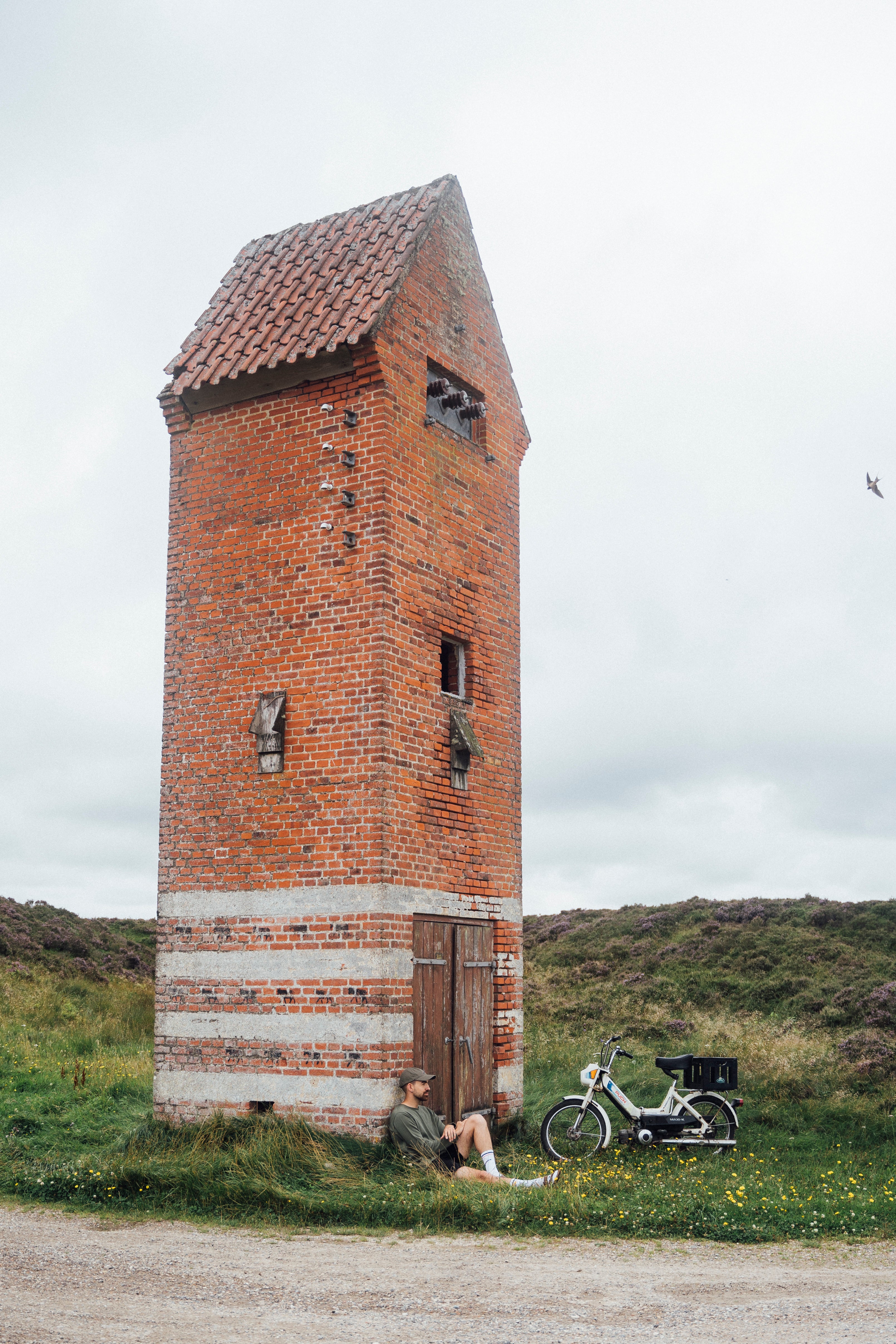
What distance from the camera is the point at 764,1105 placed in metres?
14.6

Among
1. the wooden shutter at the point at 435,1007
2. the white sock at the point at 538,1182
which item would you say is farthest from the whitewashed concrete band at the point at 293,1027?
the white sock at the point at 538,1182

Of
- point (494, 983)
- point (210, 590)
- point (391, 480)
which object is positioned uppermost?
point (391, 480)

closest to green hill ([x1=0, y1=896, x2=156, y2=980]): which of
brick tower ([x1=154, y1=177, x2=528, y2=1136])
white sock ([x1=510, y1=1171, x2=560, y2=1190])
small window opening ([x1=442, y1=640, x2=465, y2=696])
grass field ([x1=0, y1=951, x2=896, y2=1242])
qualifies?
grass field ([x1=0, y1=951, x2=896, y2=1242])

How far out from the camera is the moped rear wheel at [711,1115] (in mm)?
12062

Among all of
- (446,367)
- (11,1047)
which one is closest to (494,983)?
(446,367)

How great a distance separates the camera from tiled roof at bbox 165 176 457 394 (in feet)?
39.8

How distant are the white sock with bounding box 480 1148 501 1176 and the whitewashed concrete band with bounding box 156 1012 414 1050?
1.25 meters

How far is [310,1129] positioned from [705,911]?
21.7m

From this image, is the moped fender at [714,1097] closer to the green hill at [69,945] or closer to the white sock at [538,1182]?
the white sock at [538,1182]

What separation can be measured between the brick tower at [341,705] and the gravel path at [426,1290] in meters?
2.40

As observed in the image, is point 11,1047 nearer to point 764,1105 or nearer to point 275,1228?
point 275,1228

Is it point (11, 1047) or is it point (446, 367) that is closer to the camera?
point (446, 367)

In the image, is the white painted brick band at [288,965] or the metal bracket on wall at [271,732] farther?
the metal bracket on wall at [271,732]

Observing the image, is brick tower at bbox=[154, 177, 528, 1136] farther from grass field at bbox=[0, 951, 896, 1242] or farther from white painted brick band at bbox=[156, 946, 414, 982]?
grass field at bbox=[0, 951, 896, 1242]
